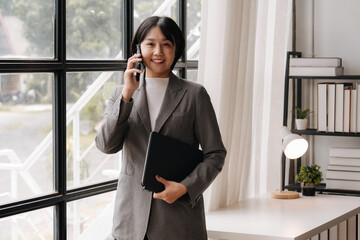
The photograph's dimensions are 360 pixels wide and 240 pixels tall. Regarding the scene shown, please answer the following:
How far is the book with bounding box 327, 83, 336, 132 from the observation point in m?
3.52

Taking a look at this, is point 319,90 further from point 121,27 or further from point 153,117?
point 153,117

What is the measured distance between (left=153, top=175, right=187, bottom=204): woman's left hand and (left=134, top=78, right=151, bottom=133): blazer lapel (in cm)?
19

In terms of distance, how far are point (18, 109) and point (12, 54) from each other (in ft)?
0.65

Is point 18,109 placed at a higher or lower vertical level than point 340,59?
lower

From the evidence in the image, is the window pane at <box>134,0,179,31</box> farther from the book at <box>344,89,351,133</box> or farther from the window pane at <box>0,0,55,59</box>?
the book at <box>344,89,351,133</box>

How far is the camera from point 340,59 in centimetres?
361

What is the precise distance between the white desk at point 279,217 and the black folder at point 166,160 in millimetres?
426

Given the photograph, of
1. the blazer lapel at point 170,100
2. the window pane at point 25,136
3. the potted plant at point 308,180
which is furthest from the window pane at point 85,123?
the potted plant at point 308,180

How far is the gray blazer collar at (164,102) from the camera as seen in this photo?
2.06 m

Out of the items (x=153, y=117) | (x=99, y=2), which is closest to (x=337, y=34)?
(x=99, y=2)

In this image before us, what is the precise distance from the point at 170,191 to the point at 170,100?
1.02ft

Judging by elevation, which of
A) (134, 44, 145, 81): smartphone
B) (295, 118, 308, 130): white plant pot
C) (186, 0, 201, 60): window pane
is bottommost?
(295, 118, 308, 130): white plant pot

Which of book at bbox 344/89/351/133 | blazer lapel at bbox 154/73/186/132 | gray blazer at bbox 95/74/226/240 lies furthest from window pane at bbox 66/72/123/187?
book at bbox 344/89/351/133

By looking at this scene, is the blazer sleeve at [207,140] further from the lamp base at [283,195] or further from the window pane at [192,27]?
the window pane at [192,27]
